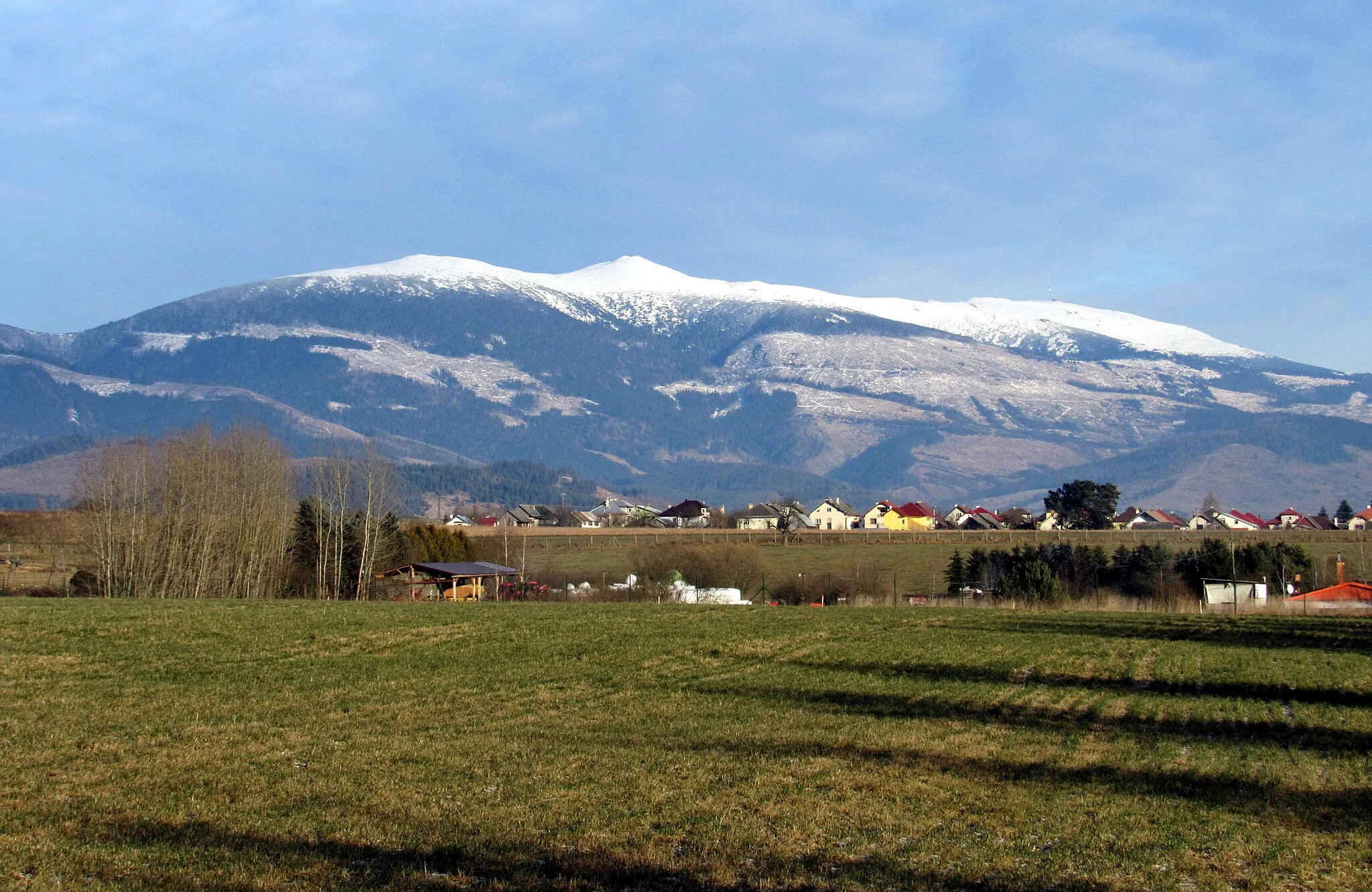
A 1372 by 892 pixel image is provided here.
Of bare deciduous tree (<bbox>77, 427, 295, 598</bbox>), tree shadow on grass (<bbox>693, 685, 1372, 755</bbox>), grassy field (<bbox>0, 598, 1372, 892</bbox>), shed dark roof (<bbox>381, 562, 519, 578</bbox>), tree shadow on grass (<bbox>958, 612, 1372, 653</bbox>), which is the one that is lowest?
tree shadow on grass (<bbox>958, 612, 1372, 653</bbox>)

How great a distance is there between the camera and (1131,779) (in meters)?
14.8

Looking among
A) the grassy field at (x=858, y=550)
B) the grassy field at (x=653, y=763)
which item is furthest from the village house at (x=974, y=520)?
the grassy field at (x=653, y=763)

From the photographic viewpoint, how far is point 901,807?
1299 centimetres

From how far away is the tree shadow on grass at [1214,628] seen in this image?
36.8 metres

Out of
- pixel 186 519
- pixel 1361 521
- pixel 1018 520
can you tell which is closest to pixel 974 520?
pixel 1018 520

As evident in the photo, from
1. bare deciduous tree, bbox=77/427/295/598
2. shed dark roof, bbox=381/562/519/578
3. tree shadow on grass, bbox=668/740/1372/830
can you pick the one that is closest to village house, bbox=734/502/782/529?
shed dark roof, bbox=381/562/519/578

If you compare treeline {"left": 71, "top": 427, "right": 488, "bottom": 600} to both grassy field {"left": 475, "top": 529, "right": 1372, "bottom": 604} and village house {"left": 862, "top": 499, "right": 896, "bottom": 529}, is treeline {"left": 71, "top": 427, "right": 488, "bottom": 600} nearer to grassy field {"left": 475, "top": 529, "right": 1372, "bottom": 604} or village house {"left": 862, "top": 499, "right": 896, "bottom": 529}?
grassy field {"left": 475, "top": 529, "right": 1372, "bottom": 604}

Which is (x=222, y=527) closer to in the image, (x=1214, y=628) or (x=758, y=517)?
(x=1214, y=628)

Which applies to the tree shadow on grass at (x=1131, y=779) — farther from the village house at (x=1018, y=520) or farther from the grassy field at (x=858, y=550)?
the village house at (x=1018, y=520)

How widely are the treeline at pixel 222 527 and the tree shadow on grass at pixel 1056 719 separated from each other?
4447cm

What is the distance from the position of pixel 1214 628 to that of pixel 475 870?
129 ft

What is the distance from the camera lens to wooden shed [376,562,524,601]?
6519 centimetres

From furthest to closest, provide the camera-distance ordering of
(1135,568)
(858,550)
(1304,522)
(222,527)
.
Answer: (1304,522) → (858,550) → (1135,568) → (222,527)

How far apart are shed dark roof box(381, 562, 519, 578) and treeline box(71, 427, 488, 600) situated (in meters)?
3.08
